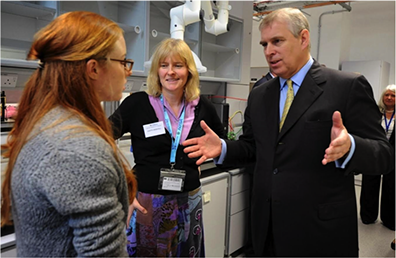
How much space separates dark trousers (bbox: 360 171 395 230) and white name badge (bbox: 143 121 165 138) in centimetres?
283

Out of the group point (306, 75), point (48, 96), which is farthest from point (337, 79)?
point (48, 96)

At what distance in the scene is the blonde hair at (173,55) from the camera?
5.08ft

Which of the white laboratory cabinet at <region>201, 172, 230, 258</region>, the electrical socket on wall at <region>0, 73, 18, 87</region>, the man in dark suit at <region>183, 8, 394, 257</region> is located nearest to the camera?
the man in dark suit at <region>183, 8, 394, 257</region>

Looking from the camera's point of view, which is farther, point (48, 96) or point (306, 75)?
point (306, 75)

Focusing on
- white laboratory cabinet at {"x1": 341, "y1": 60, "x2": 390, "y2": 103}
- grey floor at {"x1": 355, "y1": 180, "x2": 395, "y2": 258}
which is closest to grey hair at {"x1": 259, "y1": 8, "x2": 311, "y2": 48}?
grey floor at {"x1": 355, "y1": 180, "x2": 395, "y2": 258}

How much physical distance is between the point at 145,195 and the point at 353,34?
586cm

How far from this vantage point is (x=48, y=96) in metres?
0.66

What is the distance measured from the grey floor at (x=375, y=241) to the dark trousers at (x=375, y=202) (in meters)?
0.08

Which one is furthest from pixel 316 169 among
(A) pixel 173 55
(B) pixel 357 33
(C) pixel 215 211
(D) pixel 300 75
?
(B) pixel 357 33

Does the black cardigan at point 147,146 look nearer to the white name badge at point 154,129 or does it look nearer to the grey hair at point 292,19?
the white name badge at point 154,129

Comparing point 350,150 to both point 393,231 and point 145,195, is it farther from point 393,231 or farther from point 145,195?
point 393,231

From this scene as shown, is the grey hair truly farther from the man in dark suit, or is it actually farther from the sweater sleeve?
the sweater sleeve

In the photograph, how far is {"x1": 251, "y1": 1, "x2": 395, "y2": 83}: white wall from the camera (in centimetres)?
546

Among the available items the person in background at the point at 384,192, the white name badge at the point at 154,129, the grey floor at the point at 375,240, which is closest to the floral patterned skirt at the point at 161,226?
the white name badge at the point at 154,129
